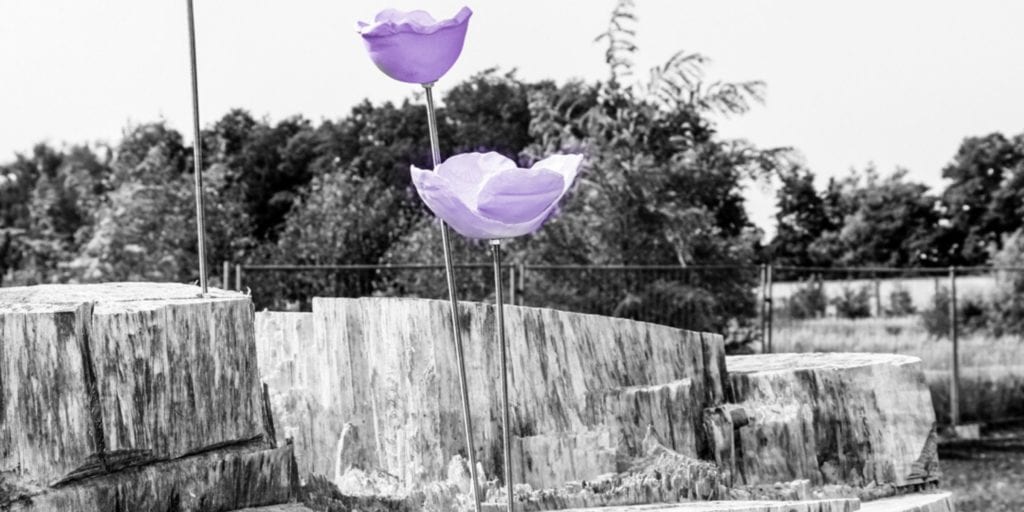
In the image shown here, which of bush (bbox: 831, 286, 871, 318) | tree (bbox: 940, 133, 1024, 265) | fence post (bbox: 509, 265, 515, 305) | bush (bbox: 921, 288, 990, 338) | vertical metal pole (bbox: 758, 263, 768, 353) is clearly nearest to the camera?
fence post (bbox: 509, 265, 515, 305)

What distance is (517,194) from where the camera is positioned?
9.37ft

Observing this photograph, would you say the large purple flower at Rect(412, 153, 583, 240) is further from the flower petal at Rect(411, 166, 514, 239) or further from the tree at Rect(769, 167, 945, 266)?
the tree at Rect(769, 167, 945, 266)

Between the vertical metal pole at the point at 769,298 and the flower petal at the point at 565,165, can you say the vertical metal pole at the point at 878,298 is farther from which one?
the flower petal at the point at 565,165

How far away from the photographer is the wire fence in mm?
10445

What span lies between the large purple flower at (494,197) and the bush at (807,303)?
9.37 meters

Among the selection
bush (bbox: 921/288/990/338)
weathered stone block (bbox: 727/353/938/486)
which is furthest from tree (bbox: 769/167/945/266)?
weathered stone block (bbox: 727/353/938/486)

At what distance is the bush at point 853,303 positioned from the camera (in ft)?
40.7

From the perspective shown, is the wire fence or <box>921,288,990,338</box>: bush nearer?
the wire fence

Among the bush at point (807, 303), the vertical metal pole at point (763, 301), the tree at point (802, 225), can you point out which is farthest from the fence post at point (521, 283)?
the tree at point (802, 225)

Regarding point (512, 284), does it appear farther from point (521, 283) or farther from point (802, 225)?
point (802, 225)

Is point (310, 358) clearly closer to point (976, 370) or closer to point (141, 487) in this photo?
point (141, 487)

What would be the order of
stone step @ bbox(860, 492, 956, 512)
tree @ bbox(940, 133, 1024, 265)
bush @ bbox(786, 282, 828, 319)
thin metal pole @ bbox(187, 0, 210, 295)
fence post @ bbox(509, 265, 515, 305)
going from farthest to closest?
tree @ bbox(940, 133, 1024, 265)
bush @ bbox(786, 282, 828, 319)
fence post @ bbox(509, 265, 515, 305)
stone step @ bbox(860, 492, 956, 512)
thin metal pole @ bbox(187, 0, 210, 295)

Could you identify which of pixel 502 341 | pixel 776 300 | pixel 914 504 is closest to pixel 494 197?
pixel 502 341

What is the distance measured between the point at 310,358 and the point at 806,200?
64.7 feet
